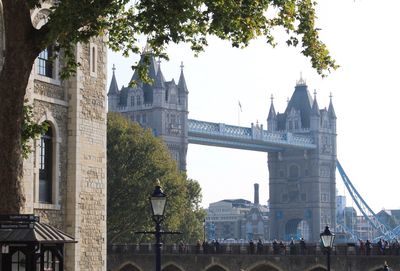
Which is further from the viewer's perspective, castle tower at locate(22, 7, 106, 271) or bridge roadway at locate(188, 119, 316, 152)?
bridge roadway at locate(188, 119, 316, 152)

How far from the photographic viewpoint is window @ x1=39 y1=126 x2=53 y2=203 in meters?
26.5

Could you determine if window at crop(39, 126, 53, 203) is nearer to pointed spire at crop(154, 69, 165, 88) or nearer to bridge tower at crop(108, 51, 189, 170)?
bridge tower at crop(108, 51, 189, 170)

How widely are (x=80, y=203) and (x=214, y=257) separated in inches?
1377

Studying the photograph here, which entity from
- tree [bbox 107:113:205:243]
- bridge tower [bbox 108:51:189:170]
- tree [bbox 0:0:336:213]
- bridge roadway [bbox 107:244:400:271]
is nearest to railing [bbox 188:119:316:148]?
bridge tower [bbox 108:51:189:170]

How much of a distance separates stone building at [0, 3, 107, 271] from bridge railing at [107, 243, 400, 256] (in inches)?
1122

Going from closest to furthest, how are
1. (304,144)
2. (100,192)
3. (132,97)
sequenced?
(100,192) < (132,97) < (304,144)

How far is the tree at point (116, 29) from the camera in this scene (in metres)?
15.6

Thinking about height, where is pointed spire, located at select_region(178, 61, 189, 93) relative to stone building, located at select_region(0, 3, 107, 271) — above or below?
above

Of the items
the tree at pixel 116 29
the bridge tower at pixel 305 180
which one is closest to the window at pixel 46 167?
the tree at pixel 116 29

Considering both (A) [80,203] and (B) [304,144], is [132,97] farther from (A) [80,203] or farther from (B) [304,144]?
(A) [80,203]

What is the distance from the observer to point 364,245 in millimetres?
55594

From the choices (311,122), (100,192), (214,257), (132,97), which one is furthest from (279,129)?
(100,192)

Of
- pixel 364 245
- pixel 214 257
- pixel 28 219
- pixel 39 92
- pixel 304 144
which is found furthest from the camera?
pixel 304 144

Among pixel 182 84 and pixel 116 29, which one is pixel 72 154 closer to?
pixel 116 29
